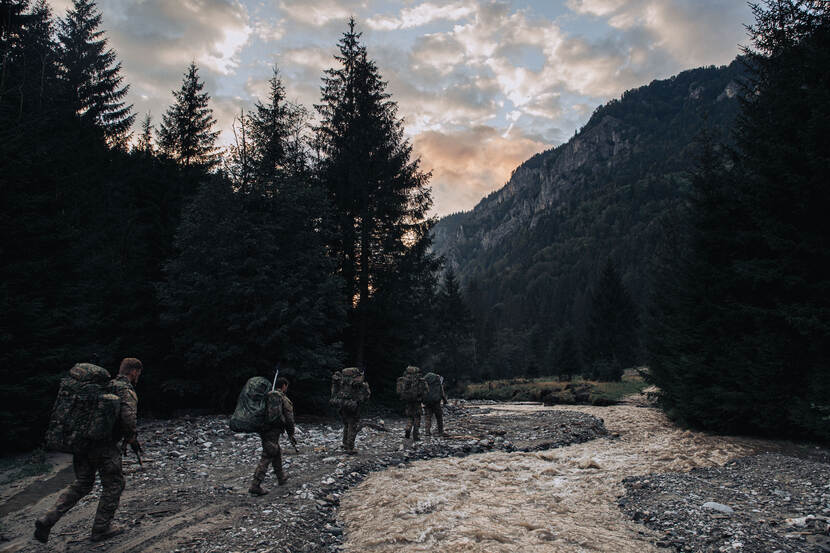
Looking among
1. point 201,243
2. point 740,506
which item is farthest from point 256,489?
point 201,243

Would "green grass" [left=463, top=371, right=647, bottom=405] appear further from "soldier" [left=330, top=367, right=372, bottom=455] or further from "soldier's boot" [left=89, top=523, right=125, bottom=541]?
"soldier's boot" [left=89, top=523, right=125, bottom=541]

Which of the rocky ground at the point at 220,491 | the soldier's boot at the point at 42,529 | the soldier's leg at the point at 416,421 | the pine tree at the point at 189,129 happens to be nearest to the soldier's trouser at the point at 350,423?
the rocky ground at the point at 220,491

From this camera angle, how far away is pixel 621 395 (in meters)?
36.8

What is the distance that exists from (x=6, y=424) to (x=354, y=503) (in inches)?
383

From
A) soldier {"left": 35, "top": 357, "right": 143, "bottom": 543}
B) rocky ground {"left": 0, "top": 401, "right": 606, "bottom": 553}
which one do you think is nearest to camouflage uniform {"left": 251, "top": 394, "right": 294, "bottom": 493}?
rocky ground {"left": 0, "top": 401, "right": 606, "bottom": 553}

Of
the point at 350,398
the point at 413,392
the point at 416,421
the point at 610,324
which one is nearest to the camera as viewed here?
the point at 350,398

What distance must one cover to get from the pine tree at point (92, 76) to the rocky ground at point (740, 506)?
34.8 meters

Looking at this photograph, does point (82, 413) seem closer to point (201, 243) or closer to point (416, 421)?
point (416, 421)

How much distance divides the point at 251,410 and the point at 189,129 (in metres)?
22.2

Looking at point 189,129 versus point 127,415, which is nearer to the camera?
point 127,415

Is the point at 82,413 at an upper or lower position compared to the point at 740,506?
upper

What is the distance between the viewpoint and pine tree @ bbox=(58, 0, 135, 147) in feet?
94.0

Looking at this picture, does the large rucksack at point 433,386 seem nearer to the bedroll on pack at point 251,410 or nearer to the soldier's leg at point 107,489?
the bedroll on pack at point 251,410

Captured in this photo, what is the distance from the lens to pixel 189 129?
81.9 ft
